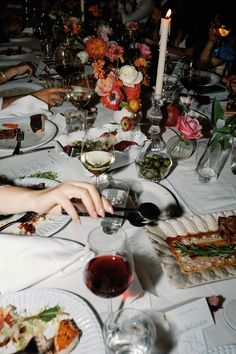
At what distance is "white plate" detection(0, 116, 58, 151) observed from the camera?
1822 mm

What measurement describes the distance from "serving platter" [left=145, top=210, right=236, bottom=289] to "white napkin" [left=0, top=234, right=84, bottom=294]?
304mm

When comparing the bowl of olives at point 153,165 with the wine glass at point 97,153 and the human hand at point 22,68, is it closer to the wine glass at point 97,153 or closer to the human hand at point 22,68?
the wine glass at point 97,153

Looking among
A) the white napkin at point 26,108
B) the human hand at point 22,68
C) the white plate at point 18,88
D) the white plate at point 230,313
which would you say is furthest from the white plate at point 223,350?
the human hand at point 22,68

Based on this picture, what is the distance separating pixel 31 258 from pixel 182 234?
609 millimetres

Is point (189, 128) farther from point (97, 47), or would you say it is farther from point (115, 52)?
point (97, 47)

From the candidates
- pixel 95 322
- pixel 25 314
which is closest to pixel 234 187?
pixel 95 322

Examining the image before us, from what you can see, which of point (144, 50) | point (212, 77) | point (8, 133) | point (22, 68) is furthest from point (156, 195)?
point (22, 68)

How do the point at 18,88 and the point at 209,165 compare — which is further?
the point at 18,88

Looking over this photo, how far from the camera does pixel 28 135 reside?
194cm

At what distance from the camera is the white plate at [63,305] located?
86 cm

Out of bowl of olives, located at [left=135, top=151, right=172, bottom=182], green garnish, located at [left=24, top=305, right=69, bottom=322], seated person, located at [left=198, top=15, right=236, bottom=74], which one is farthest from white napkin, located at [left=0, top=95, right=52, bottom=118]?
seated person, located at [left=198, top=15, right=236, bottom=74]

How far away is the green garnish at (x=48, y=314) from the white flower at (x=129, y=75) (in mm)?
1251

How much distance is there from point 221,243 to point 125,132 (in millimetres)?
867

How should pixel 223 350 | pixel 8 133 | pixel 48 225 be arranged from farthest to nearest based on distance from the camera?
pixel 8 133 → pixel 48 225 → pixel 223 350
